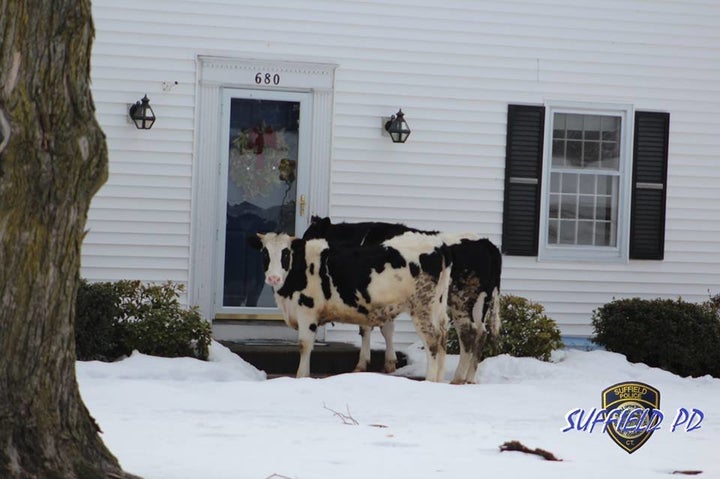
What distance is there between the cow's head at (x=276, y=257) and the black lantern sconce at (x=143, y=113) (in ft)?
7.17

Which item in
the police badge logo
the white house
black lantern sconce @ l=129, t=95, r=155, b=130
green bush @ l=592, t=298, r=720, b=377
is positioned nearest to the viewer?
the police badge logo

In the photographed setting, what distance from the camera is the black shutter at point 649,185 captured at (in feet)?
42.1

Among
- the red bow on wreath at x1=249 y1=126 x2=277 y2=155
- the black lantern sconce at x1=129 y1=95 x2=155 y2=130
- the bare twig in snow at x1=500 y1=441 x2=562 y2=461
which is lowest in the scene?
the bare twig in snow at x1=500 y1=441 x2=562 y2=461

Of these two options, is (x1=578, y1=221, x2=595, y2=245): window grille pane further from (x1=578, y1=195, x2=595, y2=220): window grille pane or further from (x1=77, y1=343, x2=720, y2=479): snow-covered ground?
(x1=77, y1=343, x2=720, y2=479): snow-covered ground

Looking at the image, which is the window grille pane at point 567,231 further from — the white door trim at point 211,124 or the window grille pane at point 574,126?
the white door trim at point 211,124

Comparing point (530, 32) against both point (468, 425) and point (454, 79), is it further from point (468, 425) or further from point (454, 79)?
point (468, 425)

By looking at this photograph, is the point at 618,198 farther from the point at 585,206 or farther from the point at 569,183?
the point at 569,183

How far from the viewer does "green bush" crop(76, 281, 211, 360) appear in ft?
33.7

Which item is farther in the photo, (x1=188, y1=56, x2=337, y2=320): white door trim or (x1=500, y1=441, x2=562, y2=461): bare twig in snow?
(x1=188, y1=56, x2=337, y2=320): white door trim

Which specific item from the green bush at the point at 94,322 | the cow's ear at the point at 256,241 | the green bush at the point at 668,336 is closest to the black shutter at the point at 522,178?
the green bush at the point at 668,336

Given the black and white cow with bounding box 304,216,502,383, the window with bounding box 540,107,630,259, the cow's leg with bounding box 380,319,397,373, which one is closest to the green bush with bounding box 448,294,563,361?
the cow's leg with bounding box 380,319,397,373

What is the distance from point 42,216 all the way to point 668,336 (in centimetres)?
818

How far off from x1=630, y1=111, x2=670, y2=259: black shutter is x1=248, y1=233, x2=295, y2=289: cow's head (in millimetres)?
4506

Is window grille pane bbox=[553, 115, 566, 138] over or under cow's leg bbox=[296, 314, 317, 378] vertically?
over
